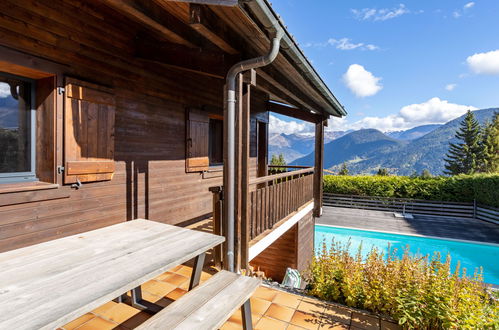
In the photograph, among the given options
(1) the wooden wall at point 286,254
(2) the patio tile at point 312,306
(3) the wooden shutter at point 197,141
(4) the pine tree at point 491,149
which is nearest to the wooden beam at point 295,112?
(1) the wooden wall at point 286,254

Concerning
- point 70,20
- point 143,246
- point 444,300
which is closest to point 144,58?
point 70,20

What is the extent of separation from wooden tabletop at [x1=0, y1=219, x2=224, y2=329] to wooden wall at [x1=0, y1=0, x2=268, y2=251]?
0.97 meters

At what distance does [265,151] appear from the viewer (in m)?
7.70

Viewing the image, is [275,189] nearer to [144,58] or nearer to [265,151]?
[144,58]

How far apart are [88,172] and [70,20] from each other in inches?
61.4

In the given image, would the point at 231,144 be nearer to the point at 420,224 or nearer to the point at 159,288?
the point at 159,288

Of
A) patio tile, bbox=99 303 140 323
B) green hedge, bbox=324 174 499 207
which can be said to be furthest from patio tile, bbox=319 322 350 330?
→ green hedge, bbox=324 174 499 207

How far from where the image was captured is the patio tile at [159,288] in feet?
8.30

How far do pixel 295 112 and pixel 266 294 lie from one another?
5.14m

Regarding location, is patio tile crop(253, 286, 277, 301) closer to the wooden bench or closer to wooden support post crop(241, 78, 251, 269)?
wooden support post crop(241, 78, 251, 269)

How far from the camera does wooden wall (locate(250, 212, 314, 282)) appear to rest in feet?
20.5

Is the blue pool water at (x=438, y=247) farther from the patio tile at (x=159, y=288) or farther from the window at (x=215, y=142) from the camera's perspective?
the patio tile at (x=159, y=288)

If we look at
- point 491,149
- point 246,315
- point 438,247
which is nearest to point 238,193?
point 246,315

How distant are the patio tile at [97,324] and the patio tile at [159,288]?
510 millimetres
